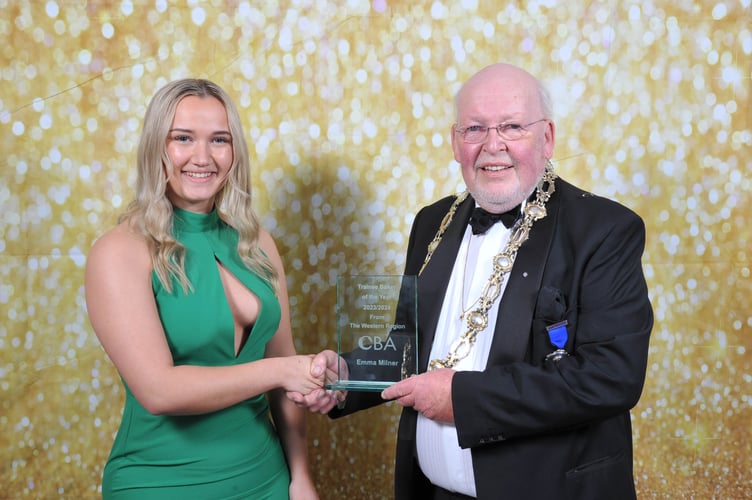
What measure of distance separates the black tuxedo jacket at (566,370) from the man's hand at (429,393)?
3 cm

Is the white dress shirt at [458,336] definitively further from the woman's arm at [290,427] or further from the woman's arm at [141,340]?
the woman's arm at [141,340]

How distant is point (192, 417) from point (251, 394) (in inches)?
6.7

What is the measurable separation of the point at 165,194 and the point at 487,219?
90cm

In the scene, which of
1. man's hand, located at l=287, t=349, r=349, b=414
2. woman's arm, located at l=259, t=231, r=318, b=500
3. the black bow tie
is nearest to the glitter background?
woman's arm, located at l=259, t=231, r=318, b=500

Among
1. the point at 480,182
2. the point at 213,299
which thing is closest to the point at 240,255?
the point at 213,299

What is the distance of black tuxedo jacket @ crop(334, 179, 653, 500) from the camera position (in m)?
1.80

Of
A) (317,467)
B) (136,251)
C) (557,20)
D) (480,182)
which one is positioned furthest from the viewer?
(317,467)

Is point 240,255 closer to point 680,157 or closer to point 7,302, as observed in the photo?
point 7,302

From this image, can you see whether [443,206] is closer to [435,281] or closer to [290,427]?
[435,281]

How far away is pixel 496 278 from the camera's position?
6.64ft

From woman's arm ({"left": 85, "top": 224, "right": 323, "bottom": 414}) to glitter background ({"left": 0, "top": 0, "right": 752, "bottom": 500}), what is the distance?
1.42 meters

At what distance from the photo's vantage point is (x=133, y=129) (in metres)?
3.23

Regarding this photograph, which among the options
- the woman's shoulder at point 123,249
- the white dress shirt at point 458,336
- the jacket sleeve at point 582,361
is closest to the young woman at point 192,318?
the woman's shoulder at point 123,249

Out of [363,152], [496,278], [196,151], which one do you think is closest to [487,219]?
[496,278]
